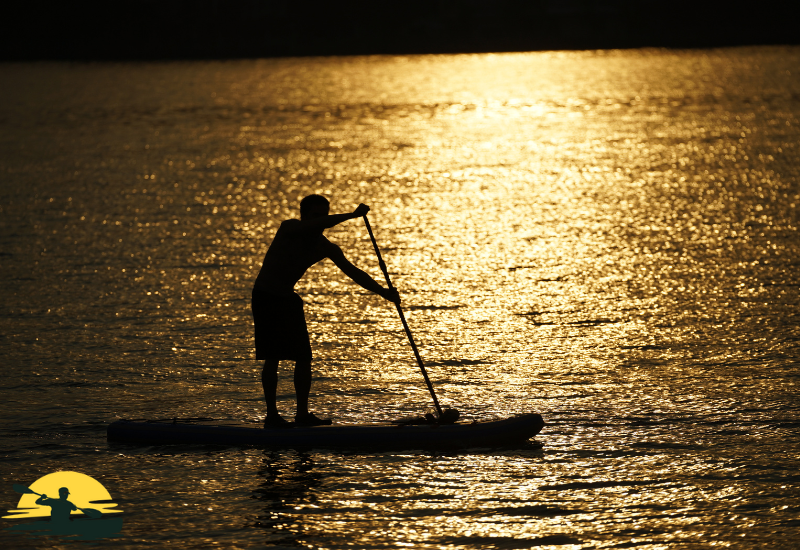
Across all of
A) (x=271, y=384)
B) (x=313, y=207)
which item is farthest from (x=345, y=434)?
(x=313, y=207)

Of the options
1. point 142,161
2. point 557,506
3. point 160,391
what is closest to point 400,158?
point 142,161

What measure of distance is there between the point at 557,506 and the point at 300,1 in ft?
221

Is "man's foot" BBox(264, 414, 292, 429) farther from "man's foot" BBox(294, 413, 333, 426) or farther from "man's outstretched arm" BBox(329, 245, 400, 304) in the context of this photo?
"man's outstretched arm" BBox(329, 245, 400, 304)

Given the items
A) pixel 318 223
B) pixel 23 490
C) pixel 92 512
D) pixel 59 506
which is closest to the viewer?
pixel 92 512

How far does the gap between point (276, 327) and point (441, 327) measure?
10.6 ft

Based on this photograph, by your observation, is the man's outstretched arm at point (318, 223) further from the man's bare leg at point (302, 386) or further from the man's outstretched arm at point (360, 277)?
the man's bare leg at point (302, 386)

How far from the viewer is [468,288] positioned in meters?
12.2

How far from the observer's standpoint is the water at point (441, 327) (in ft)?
21.7

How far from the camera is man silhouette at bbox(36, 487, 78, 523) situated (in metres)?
6.64

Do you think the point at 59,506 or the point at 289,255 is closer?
the point at 59,506

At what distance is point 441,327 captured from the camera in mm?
10602

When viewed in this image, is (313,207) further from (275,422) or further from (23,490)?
(23,490)

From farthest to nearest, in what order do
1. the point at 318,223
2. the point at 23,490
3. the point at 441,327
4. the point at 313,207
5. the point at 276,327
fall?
the point at 441,327, the point at 276,327, the point at 313,207, the point at 318,223, the point at 23,490

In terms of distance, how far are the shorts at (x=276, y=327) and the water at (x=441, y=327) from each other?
719mm
